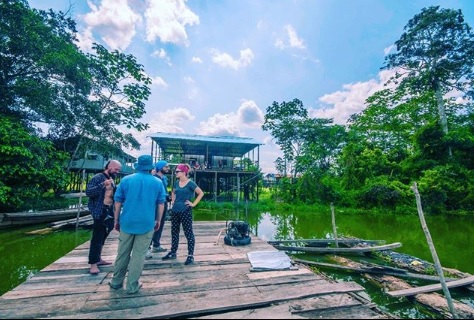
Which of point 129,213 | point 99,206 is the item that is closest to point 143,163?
point 129,213

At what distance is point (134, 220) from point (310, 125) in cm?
2500

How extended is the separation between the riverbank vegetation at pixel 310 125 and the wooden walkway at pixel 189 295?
979cm

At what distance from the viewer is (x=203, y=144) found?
Answer: 21031 millimetres

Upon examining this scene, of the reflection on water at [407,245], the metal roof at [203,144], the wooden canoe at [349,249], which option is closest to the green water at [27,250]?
the reflection on water at [407,245]

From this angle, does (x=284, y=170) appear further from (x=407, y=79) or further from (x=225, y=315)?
(x=225, y=315)

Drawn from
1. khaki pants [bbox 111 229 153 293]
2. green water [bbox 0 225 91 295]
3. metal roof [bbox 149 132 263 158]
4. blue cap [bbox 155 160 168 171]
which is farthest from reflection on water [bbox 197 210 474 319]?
metal roof [bbox 149 132 263 158]

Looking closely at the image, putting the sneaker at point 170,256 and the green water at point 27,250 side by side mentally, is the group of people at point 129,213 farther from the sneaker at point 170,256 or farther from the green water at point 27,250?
the green water at point 27,250

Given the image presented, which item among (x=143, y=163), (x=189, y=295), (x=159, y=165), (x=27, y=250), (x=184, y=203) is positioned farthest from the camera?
(x=27, y=250)

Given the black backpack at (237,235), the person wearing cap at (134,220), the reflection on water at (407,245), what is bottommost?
the reflection on water at (407,245)

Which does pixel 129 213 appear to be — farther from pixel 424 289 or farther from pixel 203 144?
pixel 203 144

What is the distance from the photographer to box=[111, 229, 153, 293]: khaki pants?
8.63ft

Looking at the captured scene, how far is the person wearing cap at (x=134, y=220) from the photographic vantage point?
2.63m

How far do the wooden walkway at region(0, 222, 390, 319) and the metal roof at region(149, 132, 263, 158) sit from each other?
15185 mm

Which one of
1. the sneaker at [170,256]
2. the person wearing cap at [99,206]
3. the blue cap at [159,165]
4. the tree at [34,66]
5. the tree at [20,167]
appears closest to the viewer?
the person wearing cap at [99,206]
